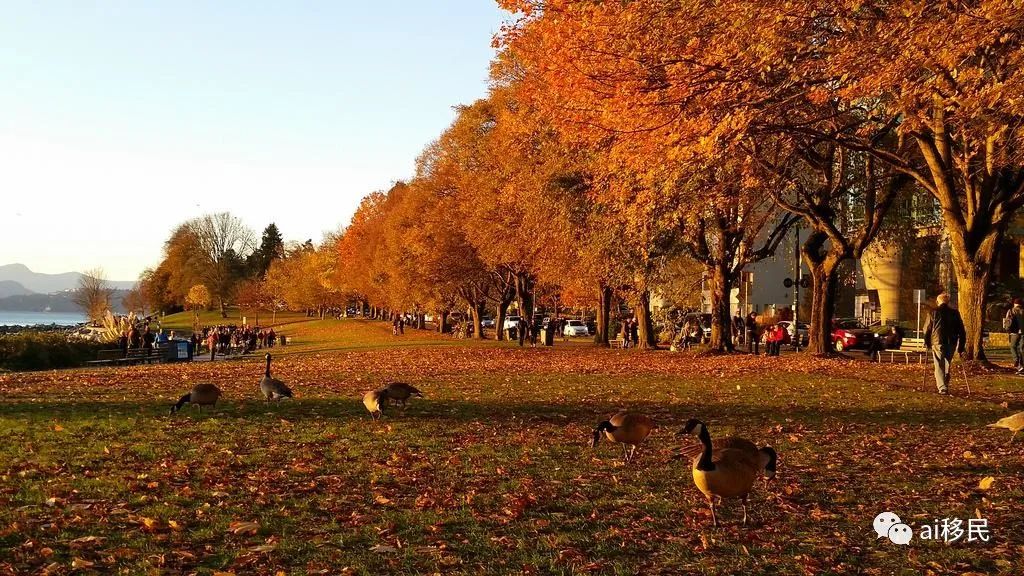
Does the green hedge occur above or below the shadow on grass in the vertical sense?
below

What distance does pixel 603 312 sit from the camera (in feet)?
140

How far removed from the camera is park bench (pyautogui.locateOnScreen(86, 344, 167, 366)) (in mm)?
37344

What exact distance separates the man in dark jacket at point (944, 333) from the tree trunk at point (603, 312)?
23009 mm

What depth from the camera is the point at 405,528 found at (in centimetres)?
666

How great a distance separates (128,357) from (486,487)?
34.7 metres

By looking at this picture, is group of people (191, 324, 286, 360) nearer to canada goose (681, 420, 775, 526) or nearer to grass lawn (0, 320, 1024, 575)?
grass lawn (0, 320, 1024, 575)

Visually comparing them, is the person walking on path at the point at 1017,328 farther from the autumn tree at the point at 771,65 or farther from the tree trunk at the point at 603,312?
the tree trunk at the point at 603,312

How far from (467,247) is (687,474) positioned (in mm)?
42292

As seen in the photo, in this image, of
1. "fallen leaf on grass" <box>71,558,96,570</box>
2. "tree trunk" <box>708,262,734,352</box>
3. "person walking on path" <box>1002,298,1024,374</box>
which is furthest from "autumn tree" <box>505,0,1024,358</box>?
"tree trunk" <box>708,262,734,352</box>

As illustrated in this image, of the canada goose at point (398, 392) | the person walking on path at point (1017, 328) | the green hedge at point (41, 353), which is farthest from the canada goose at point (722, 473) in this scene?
the green hedge at point (41, 353)

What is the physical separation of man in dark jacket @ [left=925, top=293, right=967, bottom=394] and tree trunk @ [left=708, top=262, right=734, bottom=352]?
54.4ft

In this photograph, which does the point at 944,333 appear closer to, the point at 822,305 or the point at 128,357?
the point at 822,305

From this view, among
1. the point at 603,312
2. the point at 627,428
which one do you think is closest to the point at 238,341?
the point at 603,312

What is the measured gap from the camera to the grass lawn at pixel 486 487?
592 cm
